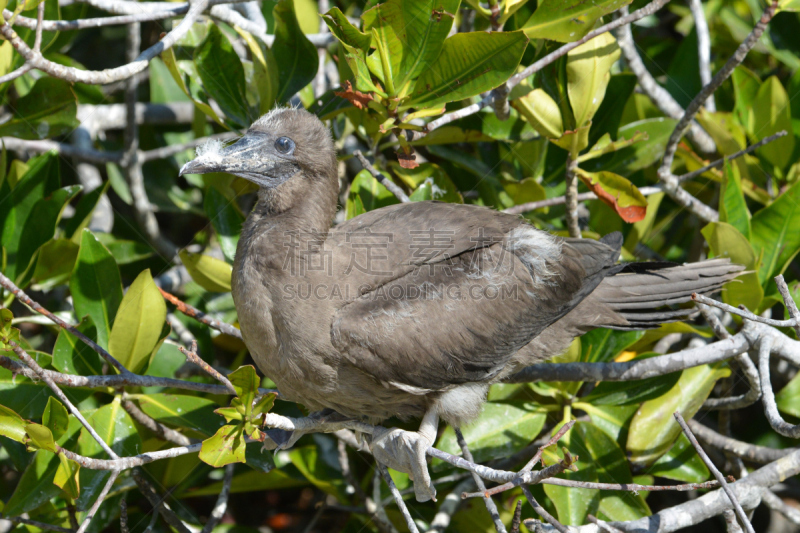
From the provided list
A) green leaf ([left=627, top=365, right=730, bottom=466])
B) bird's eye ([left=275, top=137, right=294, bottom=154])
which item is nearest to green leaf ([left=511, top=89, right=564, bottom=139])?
bird's eye ([left=275, top=137, right=294, bottom=154])

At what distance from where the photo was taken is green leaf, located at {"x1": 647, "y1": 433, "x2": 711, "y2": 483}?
10.6 ft

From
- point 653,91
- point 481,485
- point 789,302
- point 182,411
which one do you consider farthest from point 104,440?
point 653,91

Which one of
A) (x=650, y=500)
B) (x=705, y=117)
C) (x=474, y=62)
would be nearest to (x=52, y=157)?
(x=474, y=62)

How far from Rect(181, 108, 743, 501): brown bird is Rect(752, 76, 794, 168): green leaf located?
110 centimetres

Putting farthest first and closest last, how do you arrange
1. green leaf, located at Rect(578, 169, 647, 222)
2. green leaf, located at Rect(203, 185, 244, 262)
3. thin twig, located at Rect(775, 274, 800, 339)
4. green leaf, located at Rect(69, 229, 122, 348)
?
green leaf, located at Rect(203, 185, 244, 262)
green leaf, located at Rect(578, 169, 647, 222)
green leaf, located at Rect(69, 229, 122, 348)
thin twig, located at Rect(775, 274, 800, 339)

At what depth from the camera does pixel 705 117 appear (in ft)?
12.0

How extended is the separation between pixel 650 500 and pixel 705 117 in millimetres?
2609

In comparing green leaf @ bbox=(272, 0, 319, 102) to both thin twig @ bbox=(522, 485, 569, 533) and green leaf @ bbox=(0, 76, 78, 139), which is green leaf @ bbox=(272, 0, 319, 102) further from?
thin twig @ bbox=(522, 485, 569, 533)

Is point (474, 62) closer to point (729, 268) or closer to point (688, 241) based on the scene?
point (729, 268)

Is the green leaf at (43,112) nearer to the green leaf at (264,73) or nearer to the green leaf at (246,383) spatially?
the green leaf at (264,73)

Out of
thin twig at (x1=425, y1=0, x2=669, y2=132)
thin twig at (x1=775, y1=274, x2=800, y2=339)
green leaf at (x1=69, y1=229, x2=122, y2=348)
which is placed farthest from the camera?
green leaf at (x1=69, y1=229, x2=122, y2=348)

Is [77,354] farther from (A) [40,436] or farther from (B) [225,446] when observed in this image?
(B) [225,446]

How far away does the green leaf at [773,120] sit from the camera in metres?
3.72

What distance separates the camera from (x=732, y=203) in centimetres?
318
